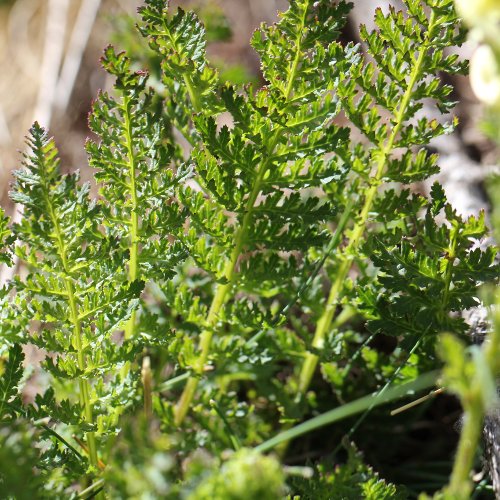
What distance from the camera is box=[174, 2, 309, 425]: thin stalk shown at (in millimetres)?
1891

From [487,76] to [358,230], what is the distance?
1.02 m

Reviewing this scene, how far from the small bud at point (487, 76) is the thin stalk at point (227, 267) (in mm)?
693

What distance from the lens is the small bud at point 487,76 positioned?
1190 mm

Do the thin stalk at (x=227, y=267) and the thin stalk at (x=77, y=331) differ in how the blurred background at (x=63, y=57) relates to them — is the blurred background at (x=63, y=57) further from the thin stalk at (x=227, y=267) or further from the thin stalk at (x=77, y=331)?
the thin stalk at (x=77, y=331)

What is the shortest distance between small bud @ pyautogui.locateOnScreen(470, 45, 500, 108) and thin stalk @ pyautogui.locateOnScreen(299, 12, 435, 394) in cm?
73

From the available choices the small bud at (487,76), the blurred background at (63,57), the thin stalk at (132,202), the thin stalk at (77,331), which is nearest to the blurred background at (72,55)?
the blurred background at (63,57)

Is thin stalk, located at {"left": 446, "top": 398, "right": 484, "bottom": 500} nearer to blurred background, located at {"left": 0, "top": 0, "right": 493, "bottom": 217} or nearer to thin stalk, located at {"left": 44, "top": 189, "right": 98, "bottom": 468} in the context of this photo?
thin stalk, located at {"left": 44, "top": 189, "right": 98, "bottom": 468}

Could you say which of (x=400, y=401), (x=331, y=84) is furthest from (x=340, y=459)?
(x=331, y=84)

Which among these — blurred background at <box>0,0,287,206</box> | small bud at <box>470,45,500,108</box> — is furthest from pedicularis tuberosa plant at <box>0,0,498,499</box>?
blurred background at <box>0,0,287,206</box>

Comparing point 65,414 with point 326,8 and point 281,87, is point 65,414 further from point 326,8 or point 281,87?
point 326,8

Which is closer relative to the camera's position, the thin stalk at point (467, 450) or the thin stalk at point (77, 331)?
the thin stalk at point (467, 450)

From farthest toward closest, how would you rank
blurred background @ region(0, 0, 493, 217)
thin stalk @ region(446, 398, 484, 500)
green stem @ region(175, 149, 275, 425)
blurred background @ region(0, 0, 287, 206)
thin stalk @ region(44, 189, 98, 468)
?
blurred background @ region(0, 0, 287, 206)
blurred background @ region(0, 0, 493, 217)
green stem @ region(175, 149, 275, 425)
thin stalk @ region(44, 189, 98, 468)
thin stalk @ region(446, 398, 484, 500)

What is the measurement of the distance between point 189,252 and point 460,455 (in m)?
1.08

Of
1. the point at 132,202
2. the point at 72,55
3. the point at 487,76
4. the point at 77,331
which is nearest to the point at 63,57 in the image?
the point at 72,55
